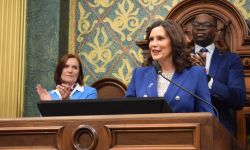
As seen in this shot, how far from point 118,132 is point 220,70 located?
2149mm

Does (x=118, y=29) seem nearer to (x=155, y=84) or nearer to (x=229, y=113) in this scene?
(x=229, y=113)

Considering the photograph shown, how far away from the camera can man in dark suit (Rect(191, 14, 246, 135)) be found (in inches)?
175

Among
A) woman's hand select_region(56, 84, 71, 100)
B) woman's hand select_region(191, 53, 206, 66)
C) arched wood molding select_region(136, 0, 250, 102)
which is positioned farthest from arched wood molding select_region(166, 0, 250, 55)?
woman's hand select_region(56, 84, 71, 100)

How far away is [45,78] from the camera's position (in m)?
5.86

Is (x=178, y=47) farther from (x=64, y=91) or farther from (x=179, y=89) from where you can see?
(x=64, y=91)

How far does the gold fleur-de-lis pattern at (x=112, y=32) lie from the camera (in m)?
5.90

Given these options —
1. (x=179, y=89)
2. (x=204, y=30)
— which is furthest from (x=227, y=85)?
(x=179, y=89)

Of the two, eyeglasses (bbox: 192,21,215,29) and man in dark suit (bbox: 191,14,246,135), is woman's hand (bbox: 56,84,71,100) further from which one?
eyeglasses (bbox: 192,21,215,29)

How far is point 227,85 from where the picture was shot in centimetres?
463

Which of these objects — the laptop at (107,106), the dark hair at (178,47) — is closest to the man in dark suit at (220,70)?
the dark hair at (178,47)

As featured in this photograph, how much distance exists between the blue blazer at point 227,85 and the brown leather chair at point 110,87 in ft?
3.60

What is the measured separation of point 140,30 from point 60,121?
3.20 meters

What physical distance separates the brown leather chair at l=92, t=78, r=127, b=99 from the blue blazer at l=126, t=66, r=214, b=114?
1.82 metres

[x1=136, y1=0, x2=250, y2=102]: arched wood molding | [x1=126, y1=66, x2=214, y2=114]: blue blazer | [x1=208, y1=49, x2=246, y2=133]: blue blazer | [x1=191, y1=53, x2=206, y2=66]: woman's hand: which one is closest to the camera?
[x1=126, y1=66, x2=214, y2=114]: blue blazer
